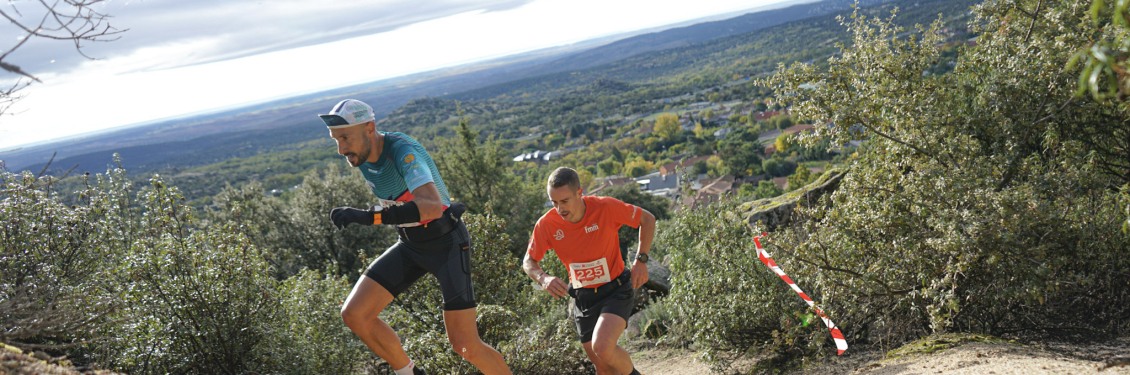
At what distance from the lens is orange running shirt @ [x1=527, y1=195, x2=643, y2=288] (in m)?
4.93

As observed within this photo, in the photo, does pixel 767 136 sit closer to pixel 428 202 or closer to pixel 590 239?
pixel 590 239

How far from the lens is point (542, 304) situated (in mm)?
8930

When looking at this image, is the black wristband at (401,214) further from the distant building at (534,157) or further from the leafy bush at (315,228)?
the distant building at (534,157)

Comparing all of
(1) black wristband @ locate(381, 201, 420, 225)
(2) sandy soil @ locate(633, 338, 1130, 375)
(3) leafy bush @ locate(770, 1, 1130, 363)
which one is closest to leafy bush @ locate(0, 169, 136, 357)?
(1) black wristband @ locate(381, 201, 420, 225)

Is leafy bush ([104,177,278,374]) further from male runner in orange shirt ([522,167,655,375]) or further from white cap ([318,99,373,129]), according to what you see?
male runner in orange shirt ([522,167,655,375])

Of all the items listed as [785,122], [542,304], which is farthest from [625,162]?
[542,304]

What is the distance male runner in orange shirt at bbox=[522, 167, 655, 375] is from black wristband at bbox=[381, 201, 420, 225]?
1281mm

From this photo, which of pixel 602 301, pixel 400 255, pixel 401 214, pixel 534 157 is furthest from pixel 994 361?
pixel 534 157

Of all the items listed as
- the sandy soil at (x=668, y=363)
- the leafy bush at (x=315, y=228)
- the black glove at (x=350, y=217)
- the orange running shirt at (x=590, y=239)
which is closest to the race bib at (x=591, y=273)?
the orange running shirt at (x=590, y=239)

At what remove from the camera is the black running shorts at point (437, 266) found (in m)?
4.56

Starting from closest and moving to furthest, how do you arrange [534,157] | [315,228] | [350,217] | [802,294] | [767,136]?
[350,217] → [802,294] → [315,228] → [767,136] → [534,157]

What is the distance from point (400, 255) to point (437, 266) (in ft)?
1.16

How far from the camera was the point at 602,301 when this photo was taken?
4.98 meters

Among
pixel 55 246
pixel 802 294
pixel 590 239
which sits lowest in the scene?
pixel 802 294
